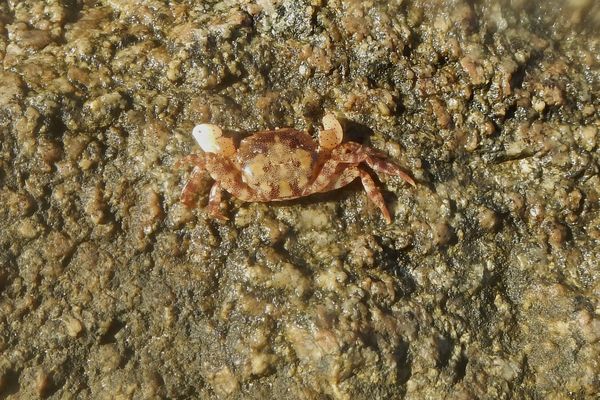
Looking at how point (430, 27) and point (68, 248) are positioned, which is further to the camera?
point (430, 27)

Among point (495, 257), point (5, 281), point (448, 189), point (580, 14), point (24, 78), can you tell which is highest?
point (580, 14)

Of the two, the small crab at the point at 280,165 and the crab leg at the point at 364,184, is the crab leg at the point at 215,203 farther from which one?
the crab leg at the point at 364,184

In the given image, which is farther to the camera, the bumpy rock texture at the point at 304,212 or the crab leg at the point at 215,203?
the crab leg at the point at 215,203

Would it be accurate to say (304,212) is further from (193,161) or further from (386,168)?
(193,161)

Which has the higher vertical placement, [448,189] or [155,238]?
[448,189]

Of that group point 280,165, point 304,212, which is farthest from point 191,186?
point 304,212

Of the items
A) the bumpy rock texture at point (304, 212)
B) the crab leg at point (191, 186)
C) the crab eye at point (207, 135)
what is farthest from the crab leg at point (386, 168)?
the crab leg at point (191, 186)

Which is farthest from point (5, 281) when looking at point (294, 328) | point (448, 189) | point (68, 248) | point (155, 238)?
point (448, 189)

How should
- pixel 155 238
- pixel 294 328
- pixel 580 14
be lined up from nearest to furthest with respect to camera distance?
pixel 294 328 → pixel 155 238 → pixel 580 14

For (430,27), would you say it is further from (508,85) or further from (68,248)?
(68,248)
